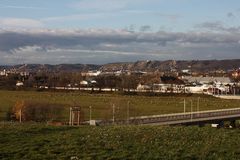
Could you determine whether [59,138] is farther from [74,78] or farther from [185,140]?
[74,78]

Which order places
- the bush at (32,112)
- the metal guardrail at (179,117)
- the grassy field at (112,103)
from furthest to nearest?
the grassy field at (112,103) → the bush at (32,112) → the metal guardrail at (179,117)

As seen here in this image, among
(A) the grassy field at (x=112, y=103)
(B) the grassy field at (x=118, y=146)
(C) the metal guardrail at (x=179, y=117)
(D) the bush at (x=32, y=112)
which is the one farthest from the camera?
(A) the grassy field at (x=112, y=103)

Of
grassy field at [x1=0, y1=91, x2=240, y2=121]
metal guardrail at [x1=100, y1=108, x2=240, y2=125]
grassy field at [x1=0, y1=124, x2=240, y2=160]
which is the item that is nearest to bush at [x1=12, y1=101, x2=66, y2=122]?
grassy field at [x1=0, y1=91, x2=240, y2=121]

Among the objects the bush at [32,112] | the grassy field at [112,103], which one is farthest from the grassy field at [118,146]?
the grassy field at [112,103]

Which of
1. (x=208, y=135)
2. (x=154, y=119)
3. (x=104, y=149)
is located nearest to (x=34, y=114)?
(x=154, y=119)

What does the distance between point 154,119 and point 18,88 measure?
324 ft

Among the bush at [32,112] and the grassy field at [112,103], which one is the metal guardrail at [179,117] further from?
the bush at [32,112]

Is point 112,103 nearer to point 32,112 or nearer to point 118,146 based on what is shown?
point 32,112

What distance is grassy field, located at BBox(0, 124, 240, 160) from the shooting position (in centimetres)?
1358

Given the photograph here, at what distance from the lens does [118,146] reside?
50.7 ft

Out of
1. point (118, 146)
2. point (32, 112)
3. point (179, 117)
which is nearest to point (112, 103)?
point (179, 117)

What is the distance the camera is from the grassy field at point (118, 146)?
44.5 feet

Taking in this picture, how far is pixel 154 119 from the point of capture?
175 feet

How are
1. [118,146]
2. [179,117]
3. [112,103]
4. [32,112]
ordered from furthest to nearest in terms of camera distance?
1. [112,103]
2. [179,117]
3. [32,112]
4. [118,146]
